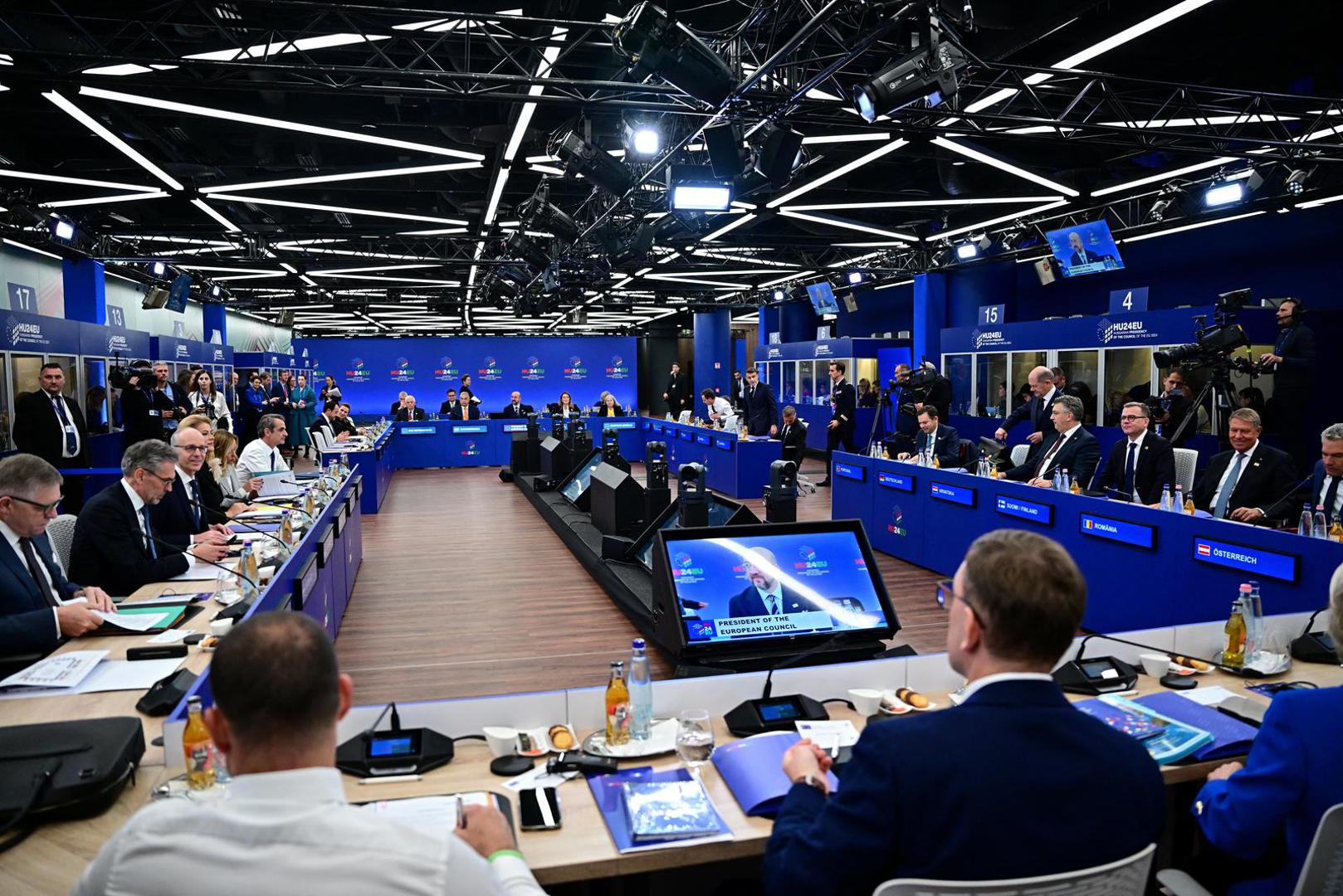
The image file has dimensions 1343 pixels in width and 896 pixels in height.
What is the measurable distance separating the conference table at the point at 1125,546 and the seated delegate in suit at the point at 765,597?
70.5 inches

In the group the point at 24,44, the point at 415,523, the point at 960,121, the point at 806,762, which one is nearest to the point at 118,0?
the point at 24,44

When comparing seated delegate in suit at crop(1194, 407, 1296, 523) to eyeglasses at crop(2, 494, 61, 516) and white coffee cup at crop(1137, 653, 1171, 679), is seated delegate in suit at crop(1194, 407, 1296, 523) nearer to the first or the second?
white coffee cup at crop(1137, 653, 1171, 679)

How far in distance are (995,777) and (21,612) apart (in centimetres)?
337

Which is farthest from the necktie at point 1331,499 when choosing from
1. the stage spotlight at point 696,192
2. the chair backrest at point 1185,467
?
the stage spotlight at point 696,192

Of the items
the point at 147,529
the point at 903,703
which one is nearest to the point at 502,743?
the point at 903,703

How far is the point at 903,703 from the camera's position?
2.59 m

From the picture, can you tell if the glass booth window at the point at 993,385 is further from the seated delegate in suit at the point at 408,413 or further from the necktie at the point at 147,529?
the necktie at the point at 147,529

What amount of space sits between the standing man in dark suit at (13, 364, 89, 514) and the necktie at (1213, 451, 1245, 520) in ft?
35.5

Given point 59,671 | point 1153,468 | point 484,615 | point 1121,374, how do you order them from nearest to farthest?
point 59,671
point 1153,468
point 484,615
point 1121,374

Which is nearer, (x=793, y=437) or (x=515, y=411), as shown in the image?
(x=793, y=437)

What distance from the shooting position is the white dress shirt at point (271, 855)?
1.07m

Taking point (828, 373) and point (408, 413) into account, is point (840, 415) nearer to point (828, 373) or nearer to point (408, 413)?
point (828, 373)

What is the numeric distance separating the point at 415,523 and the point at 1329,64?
10.1m

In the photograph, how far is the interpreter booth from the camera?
706 inches
